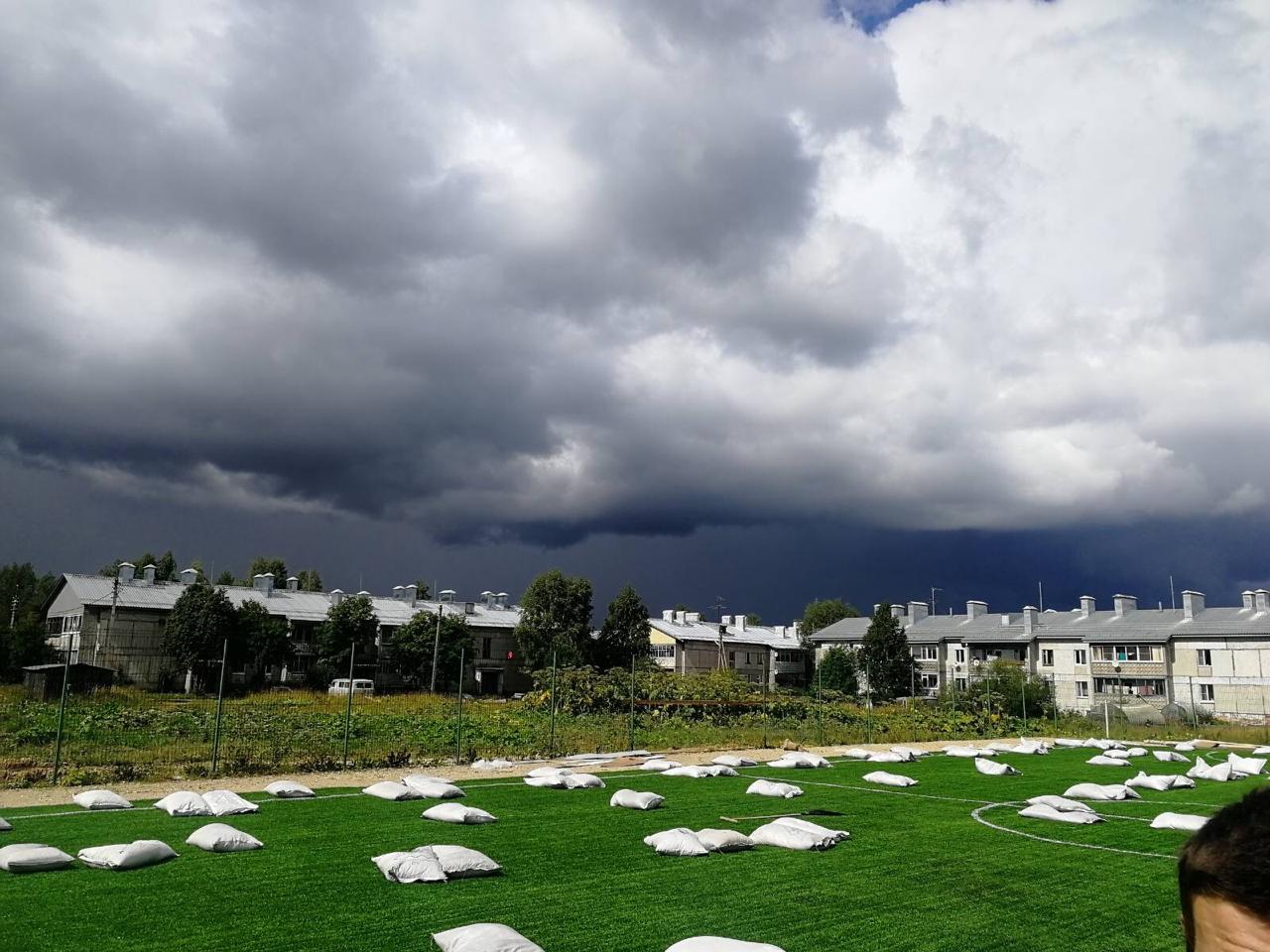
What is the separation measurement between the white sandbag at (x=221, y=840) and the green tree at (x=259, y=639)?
38116 mm

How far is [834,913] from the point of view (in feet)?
27.7

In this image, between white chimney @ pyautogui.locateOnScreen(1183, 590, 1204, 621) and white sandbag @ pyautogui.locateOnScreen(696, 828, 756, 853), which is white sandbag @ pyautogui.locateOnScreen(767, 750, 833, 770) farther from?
white chimney @ pyautogui.locateOnScreen(1183, 590, 1204, 621)

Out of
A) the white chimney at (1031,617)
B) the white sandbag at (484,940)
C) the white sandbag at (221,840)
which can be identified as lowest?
the white sandbag at (221,840)

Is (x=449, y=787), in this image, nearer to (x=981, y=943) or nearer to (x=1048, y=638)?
(x=981, y=943)

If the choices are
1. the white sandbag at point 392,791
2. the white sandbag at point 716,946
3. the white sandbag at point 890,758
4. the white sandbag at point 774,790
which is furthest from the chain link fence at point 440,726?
the white sandbag at point 716,946

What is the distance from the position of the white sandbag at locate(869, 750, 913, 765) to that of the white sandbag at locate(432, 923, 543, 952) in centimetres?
1651

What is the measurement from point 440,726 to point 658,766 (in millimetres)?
8938

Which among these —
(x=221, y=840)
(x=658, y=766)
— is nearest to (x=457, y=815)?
(x=221, y=840)

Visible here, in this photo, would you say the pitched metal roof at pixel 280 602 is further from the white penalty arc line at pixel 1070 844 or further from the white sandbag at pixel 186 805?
the white penalty arc line at pixel 1070 844

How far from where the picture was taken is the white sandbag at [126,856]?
9367 mm

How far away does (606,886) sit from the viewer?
927 centimetres

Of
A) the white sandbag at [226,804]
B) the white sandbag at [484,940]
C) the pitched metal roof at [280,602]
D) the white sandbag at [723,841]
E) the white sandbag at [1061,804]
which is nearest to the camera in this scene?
the white sandbag at [484,940]

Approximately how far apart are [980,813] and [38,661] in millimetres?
42196

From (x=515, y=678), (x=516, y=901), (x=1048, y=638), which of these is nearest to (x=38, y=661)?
(x=515, y=678)
